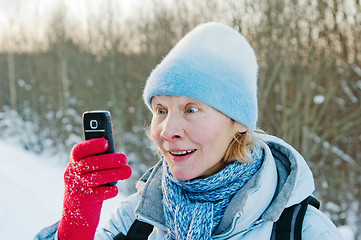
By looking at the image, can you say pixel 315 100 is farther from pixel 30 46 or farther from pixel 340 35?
pixel 30 46

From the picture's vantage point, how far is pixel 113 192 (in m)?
1.42

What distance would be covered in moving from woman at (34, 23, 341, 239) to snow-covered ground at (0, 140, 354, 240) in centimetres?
306

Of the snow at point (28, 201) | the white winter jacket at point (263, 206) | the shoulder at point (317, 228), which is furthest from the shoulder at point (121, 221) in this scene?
the snow at point (28, 201)

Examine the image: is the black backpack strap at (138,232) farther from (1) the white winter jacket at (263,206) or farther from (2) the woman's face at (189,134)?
(2) the woman's face at (189,134)

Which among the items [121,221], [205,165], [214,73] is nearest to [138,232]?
[121,221]

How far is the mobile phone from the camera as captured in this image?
1.48 m

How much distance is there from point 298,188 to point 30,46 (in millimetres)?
18126

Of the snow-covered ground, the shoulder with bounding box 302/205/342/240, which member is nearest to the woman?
the shoulder with bounding box 302/205/342/240

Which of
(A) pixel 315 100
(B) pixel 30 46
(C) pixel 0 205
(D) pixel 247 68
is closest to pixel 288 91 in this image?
(A) pixel 315 100

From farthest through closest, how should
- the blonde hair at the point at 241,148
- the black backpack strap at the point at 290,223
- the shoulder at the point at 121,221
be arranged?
the shoulder at the point at 121,221
the blonde hair at the point at 241,148
the black backpack strap at the point at 290,223

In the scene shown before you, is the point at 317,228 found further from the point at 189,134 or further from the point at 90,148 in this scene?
the point at 90,148

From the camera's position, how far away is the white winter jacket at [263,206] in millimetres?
1365

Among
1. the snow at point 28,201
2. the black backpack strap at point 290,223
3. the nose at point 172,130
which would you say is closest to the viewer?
the black backpack strap at point 290,223

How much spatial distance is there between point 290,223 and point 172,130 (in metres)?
0.57
